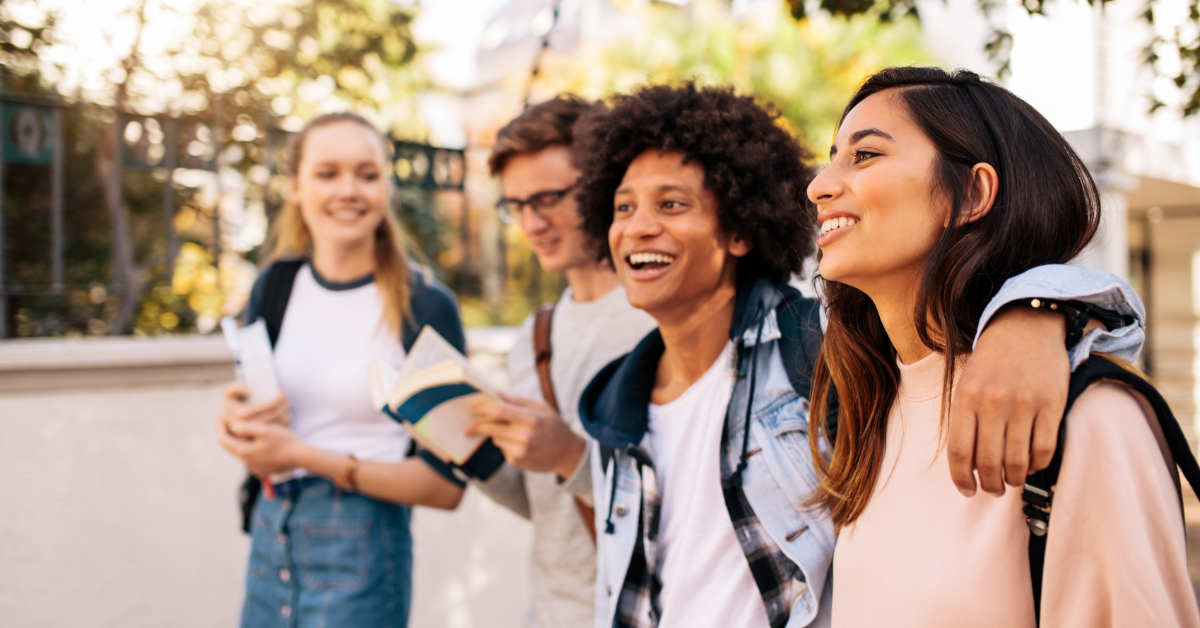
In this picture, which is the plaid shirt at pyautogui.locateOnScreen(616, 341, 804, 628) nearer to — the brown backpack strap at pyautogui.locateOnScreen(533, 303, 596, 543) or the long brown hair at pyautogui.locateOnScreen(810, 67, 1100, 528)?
the long brown hair at pyautogui.locateOnScreen(810, 67, 1100, 528)

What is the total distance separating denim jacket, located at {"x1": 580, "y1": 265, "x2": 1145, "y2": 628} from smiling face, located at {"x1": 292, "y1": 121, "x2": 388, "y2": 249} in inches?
41.8

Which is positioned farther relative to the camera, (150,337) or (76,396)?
(150,337)

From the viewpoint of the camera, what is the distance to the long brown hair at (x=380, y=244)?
8.28ft

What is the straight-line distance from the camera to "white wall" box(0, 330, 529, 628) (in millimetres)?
2953

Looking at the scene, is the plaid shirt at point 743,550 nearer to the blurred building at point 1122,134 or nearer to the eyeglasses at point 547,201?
the eyeglasses at point 547,201

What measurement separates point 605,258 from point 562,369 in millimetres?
387

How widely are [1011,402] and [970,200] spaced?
1.28 ft

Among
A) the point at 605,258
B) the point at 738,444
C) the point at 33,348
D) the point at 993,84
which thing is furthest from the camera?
the point at 33,348

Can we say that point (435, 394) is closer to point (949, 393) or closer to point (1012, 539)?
point (949, 393)

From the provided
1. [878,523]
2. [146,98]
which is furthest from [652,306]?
[146,98]

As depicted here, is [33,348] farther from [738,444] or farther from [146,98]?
[738,444]

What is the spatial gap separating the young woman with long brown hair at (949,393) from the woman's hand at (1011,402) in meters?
0.04

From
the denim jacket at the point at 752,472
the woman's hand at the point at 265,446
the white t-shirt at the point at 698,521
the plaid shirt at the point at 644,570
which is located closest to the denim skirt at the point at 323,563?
the woman's hand at the point at 265,446

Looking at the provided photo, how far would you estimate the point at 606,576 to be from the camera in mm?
1959
